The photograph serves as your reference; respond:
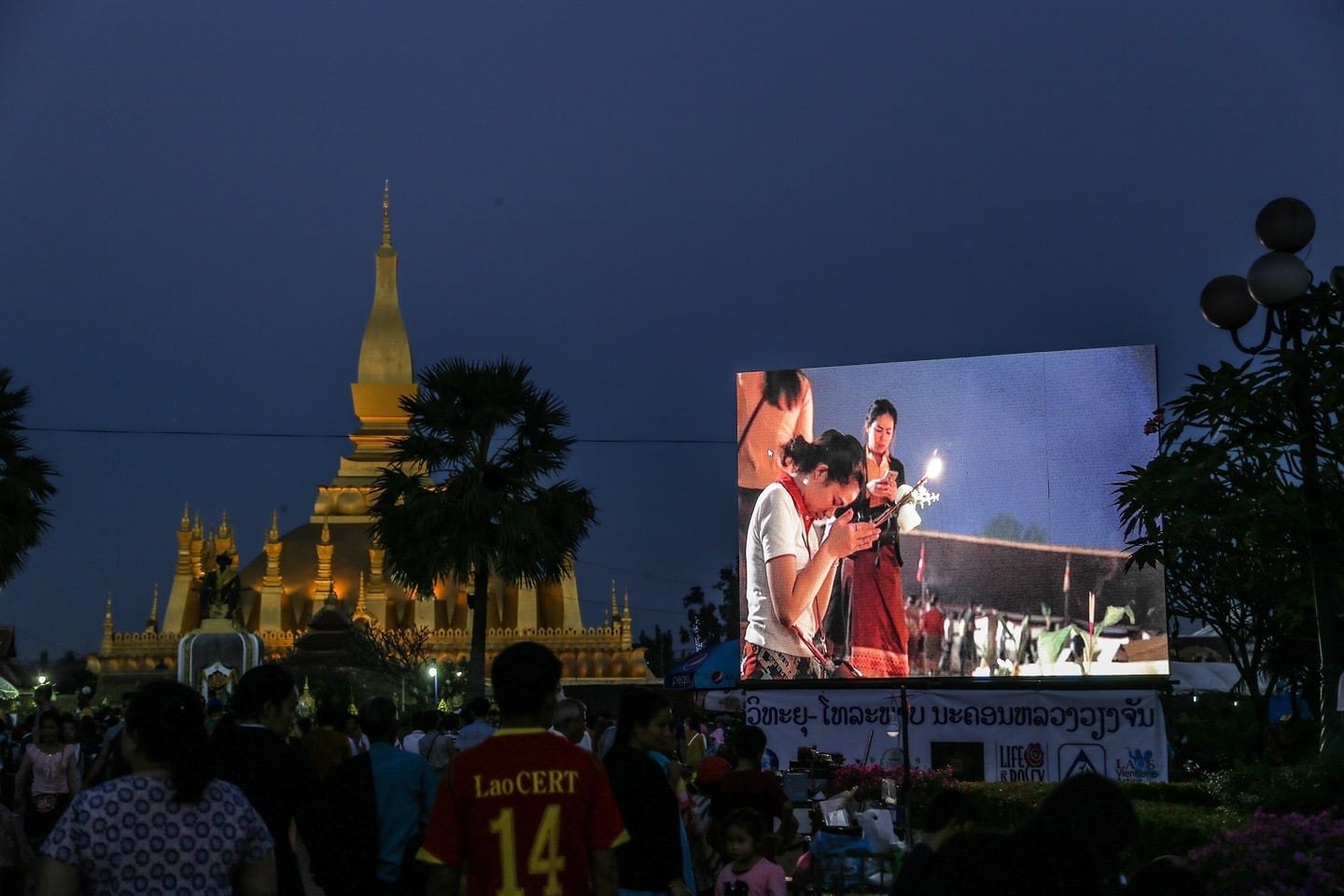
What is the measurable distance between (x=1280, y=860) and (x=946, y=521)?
56.0 ft

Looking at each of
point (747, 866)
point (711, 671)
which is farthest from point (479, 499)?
point (747, 866)

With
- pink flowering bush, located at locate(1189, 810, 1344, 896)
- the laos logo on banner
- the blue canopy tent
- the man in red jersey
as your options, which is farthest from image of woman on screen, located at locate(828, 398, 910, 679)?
the man in red jersey

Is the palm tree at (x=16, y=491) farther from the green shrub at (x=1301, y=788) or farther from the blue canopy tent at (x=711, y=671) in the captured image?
the green shrub at (x=1301, y=788)

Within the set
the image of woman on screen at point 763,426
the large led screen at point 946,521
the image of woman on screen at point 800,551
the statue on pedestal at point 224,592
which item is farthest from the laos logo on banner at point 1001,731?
the statue on pedestal at point 224,592

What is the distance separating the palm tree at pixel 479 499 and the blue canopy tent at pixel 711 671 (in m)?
2.59

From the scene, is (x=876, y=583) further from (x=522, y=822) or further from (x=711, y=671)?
(x=522, y=822)

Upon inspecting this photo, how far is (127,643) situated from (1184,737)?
1277 inches

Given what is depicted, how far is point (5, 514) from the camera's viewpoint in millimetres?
26891

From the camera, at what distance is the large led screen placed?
2361 cm

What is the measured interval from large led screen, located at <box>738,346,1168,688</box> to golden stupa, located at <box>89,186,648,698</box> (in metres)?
17.1

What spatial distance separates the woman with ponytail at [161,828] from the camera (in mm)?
4492

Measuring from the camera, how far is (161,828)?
15.0 ft

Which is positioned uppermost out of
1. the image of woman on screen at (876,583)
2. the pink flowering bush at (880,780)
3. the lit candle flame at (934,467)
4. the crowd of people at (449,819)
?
the lit candle flame at (934,467)

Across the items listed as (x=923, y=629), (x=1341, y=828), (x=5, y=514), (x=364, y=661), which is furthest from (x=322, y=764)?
(x=364, y=661)
